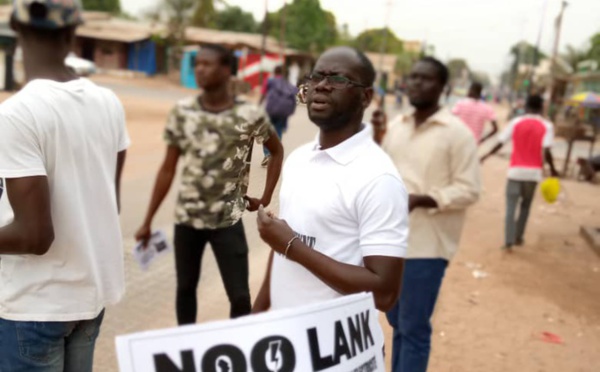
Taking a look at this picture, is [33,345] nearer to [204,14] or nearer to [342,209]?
[342,209]

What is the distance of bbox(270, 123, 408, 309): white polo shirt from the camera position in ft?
4.75

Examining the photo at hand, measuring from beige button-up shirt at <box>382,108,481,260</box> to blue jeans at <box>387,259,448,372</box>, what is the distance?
0.23 ft

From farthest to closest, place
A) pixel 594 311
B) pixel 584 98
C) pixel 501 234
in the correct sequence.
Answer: pixel 584 98 < pixel 501 234 < pixel 594 311

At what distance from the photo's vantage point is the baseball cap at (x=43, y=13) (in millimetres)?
1615

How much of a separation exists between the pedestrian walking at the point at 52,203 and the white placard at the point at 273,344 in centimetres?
70

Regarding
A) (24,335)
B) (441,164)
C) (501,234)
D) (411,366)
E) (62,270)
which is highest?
(441,164)

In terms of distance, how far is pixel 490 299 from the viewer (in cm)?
496

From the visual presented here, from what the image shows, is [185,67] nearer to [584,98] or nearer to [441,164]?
[584,98]

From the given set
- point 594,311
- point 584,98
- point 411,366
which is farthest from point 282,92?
point 584,98

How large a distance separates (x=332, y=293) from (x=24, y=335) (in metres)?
0.90

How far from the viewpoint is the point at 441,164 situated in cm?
286

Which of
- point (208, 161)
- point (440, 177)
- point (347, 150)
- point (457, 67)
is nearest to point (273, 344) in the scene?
point (347, 150)

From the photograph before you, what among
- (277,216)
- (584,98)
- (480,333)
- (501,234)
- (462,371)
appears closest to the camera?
(277,216)

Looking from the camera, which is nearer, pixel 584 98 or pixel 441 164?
pixel 441 164
